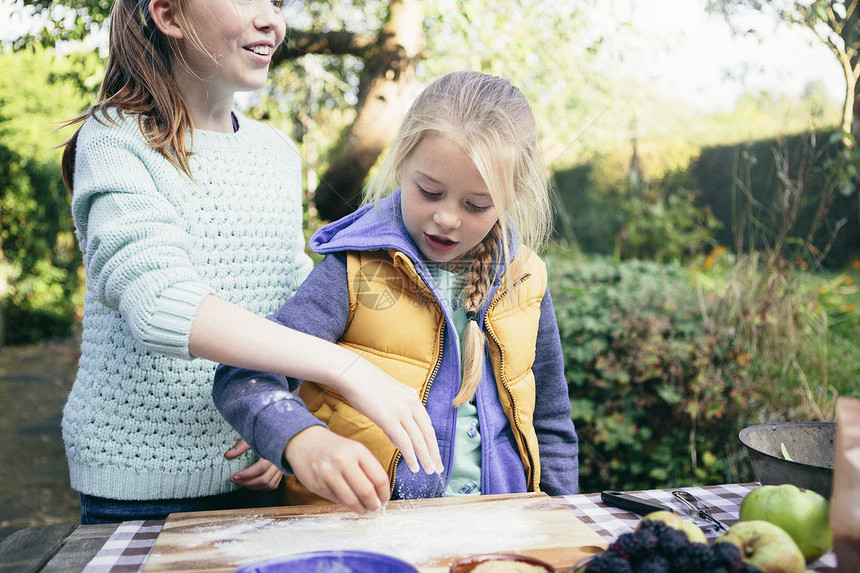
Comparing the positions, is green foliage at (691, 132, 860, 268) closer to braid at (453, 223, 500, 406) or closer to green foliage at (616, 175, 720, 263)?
green foliage at (616, 175, 720, 263)

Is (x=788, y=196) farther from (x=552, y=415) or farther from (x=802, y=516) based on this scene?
(x=802, y=516)

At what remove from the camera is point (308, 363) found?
1118mm

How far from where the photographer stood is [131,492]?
1.38 meters

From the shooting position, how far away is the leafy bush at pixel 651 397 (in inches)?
126

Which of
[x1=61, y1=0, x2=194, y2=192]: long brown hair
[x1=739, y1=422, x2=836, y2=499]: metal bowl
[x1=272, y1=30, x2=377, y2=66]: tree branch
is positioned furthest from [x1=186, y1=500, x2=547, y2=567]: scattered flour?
[x1=272, y1=30, x2=377, y2=66]: tree branch

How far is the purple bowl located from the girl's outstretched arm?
7.3 inches

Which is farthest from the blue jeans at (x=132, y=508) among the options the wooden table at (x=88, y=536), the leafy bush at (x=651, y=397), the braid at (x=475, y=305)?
the leafy bush at (x=651, y=397)

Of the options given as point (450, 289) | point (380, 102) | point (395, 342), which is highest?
point (380, 102)

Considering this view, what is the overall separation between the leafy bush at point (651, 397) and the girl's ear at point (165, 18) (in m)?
2.40

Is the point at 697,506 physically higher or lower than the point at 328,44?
lower

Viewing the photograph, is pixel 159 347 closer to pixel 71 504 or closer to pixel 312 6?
pixel 71 504

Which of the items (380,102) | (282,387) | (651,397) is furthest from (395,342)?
(380,102)

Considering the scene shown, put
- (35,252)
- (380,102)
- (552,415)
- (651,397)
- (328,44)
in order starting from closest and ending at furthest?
(552,415) → (651,397) → (380,102) → (328,44) → (35,252)

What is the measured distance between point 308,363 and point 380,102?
9.95 feet
